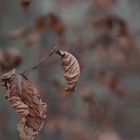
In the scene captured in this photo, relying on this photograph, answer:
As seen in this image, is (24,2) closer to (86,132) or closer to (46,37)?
(46,37)

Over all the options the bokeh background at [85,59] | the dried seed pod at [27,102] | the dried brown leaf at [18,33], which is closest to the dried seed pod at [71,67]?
the dried seed pod at [27,102]

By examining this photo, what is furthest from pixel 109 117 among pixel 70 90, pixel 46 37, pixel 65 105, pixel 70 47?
pixel 70 90

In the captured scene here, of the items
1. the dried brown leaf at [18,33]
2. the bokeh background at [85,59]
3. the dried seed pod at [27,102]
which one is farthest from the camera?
the bokeh background at [85,59]

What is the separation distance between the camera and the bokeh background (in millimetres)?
4570

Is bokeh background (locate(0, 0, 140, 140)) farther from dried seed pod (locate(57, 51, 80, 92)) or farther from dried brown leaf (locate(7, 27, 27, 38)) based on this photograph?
dried seed pod (locate(57, 51, 80, 92))

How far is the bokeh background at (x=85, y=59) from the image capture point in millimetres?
4570

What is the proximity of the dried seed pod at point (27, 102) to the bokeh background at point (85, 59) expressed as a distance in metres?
1.95

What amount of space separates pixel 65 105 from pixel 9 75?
16.4ft

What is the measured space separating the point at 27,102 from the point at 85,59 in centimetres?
430

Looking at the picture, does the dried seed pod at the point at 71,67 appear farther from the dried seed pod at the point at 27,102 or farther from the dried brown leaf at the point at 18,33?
the dried brown leaf at the point at 18,33

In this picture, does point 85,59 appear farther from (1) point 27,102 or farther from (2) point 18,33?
(1) point 27,102

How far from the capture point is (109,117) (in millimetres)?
7039

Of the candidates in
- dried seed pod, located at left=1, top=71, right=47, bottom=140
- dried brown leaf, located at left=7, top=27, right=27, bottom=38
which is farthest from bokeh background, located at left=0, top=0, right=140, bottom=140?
dried seed pod, located at left=1, top=71, right=47, bottom=140

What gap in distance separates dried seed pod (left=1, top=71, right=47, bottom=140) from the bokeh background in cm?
195
